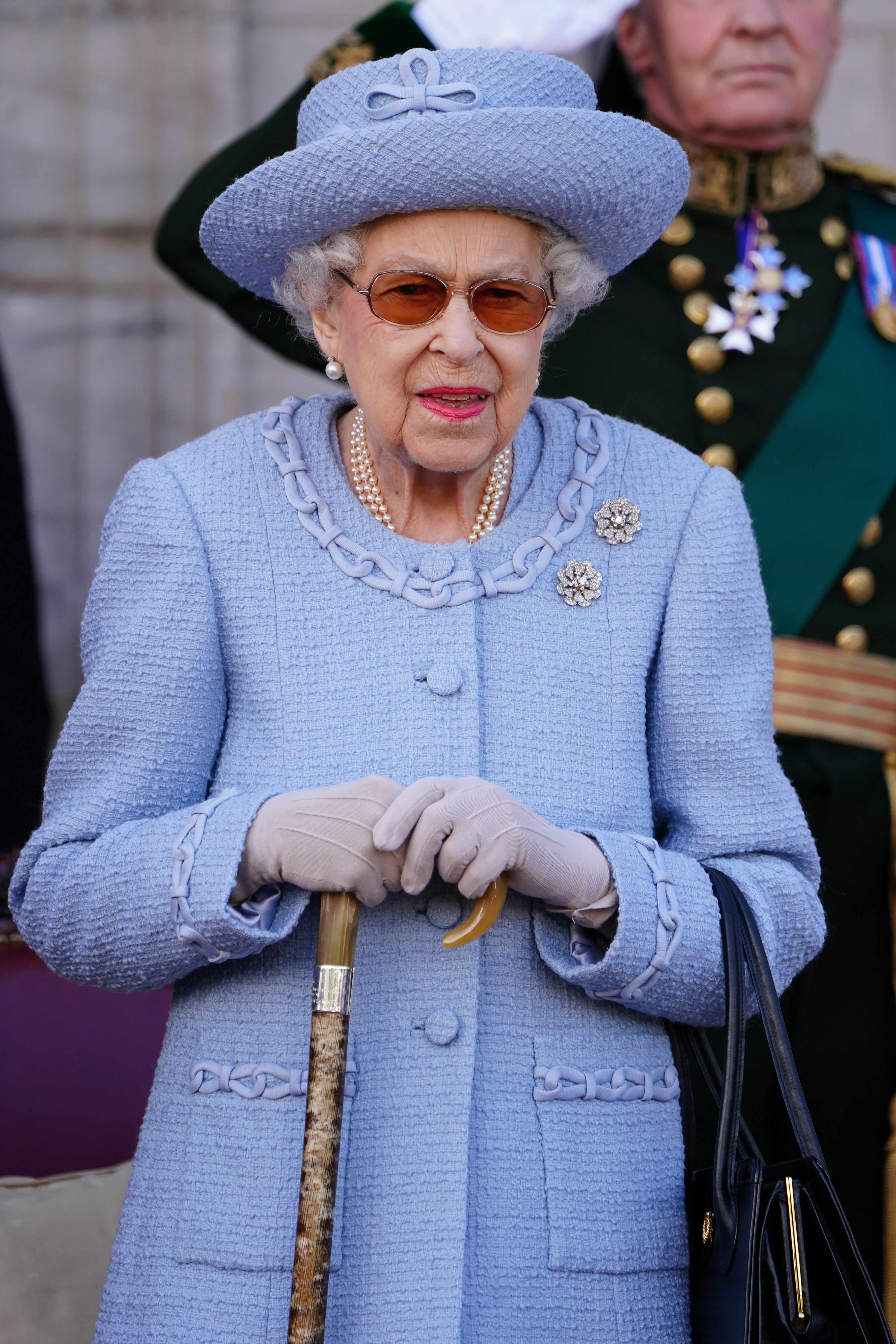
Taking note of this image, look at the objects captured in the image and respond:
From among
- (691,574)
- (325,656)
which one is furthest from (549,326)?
(325,656)

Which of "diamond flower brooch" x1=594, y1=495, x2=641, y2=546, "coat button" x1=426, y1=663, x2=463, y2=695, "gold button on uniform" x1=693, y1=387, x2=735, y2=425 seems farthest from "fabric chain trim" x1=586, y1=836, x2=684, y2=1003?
"gold button on uniform" x1=693, y1=387, x2=735, y2=425

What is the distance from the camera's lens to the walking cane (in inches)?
65.0

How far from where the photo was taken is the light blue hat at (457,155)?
1.77 meters

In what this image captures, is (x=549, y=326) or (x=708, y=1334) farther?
(x=549, y=326)

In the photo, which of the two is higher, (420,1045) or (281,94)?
(281,94)

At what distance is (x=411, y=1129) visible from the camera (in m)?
1.77

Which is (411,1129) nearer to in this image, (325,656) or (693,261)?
(325,656)

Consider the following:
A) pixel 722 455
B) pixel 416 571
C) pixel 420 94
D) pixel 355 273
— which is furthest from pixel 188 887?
pixel 722 455

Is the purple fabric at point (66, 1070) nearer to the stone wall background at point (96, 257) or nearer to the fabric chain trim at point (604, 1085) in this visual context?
the fabric chain trim at point (604, 1085)

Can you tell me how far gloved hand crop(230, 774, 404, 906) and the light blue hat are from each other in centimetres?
60

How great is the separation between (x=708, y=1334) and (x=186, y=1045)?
0.60 metres

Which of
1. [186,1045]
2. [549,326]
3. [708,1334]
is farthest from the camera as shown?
[549,326]

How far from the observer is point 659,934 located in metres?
1.77

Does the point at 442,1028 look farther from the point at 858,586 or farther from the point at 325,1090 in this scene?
the point at 858,586
